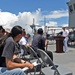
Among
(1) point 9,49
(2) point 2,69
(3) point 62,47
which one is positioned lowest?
(3) point 62,47

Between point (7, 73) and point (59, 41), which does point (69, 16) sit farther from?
point (7, 73)

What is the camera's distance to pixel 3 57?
5.17 metres

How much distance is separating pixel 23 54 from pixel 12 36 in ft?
21.8

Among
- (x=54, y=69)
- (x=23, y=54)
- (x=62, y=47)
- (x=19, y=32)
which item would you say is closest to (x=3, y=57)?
(x=19, y=32)

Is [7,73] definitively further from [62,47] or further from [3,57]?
[62,47]

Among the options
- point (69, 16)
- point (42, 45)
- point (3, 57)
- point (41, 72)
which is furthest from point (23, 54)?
point (69, 16)

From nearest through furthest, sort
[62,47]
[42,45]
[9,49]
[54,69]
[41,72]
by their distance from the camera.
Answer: [9,49] → [54,69] → [41,72] → [42,45] → [62,47]

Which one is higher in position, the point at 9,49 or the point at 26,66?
the point at 9,49

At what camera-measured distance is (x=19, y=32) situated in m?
5.03

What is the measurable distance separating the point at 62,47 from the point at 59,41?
1.60 feet

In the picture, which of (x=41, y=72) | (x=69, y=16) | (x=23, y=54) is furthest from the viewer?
(x=69, y=16)

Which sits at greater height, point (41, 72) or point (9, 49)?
point (9, 49)

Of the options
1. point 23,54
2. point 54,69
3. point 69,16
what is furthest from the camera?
point 69,16

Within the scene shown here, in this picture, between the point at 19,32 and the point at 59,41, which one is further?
the point at 59,41
